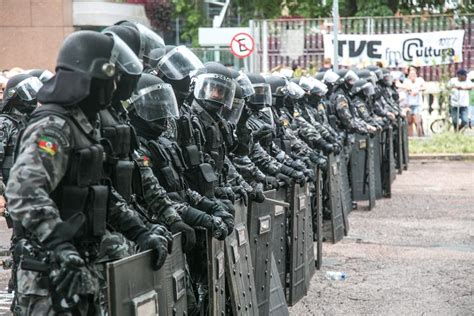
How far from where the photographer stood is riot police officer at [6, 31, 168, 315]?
4785mm

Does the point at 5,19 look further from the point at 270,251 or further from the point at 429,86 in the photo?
the point at 270,251

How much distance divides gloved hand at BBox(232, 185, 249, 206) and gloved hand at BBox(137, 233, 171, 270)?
7.37ft

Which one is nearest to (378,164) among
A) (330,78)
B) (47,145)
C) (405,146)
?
(330,78)

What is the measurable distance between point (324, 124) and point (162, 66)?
6913 millimetres

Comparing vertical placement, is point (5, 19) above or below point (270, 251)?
above

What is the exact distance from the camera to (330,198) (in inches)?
500

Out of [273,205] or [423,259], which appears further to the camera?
[423,259]

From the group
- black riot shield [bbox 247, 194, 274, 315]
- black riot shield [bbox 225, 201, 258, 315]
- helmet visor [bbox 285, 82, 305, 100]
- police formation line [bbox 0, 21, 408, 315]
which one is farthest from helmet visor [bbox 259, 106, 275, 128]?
black riot shield [bbox 225, 201, 258, 315]

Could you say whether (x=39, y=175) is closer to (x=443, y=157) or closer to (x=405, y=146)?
(x=405, y=146)

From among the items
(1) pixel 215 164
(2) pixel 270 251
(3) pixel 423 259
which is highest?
(1) pixel 215 164

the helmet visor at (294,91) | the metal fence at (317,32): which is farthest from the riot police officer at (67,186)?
the metal fence at (317,32)

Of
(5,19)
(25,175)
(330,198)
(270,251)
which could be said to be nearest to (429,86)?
(5,19)

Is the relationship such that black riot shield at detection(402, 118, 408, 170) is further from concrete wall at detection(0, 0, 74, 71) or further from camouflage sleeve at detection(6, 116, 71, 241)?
camouflage sleeve at detection(6, 116, 71, 241)

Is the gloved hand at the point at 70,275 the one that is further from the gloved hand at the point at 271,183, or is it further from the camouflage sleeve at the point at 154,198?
the gloved hand at the point at 271,183
